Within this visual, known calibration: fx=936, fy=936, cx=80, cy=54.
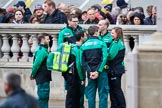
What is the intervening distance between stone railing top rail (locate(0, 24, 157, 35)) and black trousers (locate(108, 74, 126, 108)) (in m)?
1.87

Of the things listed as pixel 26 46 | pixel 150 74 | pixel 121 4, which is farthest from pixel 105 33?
pixel 121 4

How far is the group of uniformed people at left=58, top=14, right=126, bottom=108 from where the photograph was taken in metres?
16.3

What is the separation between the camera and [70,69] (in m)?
16.6

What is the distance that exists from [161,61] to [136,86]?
457mm

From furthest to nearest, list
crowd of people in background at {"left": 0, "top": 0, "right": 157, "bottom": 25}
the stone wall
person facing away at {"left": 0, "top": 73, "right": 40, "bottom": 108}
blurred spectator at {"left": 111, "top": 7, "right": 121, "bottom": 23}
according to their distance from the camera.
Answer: blurred spectator at {"left": 111, "top": 7, "right": 121, "bottom": 23} < the stone wall < crowd of people in background at {"left": 0, "top": 0, "right": 157, "bottom": 25} < person facing away at {"left": 0, "top": 73, "right": 40, "bottom": 108}

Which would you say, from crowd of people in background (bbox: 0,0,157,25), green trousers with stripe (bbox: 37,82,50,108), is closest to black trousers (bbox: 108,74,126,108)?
green trousers with stripe (bbox: 37,82,50,108)

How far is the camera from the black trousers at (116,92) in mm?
17047

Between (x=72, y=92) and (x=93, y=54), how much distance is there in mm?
914

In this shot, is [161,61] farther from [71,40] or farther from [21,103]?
[71,40]

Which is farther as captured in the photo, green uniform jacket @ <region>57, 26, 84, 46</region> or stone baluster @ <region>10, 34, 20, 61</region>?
stone baluster @ <region>10, 34, 20, 61</region>

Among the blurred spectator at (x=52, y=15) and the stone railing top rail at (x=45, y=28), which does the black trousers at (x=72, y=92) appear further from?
the blurred spectator at (x=52, y=15)

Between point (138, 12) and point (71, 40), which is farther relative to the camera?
point (138, 12)

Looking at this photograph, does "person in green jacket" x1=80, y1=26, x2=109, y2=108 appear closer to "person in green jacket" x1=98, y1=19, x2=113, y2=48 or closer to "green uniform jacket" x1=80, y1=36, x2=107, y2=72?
"green uniform jacket" x1=80, y1=36, x2=107, y2=72

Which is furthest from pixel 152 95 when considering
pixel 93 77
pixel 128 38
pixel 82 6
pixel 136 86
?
pixel 82 6
